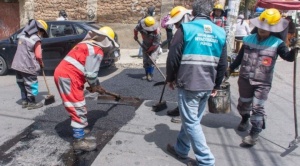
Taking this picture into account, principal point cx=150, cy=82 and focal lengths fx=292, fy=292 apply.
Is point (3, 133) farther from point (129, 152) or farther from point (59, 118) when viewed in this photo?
point (129, 152)

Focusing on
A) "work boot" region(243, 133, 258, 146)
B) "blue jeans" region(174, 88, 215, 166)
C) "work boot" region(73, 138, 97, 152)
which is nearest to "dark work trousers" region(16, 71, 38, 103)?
"work boot" region(73, 138, 97, 152)

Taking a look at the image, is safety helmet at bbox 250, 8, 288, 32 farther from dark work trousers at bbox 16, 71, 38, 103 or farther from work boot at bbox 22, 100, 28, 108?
work boot at bbox 22, 100, 28, 108

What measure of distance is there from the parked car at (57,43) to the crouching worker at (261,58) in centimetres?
473

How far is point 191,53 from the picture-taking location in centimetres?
288

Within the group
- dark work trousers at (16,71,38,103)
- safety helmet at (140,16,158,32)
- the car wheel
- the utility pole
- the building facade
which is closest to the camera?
dark work trousers at (16,71,38,103)

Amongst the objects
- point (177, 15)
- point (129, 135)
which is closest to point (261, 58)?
point (177, 15)

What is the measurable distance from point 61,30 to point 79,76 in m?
5.09

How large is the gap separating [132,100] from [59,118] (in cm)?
145

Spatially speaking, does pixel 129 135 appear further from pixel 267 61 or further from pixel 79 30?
pixel 79 30

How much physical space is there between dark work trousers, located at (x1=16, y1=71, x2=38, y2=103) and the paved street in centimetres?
28

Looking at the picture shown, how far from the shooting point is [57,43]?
317 inches

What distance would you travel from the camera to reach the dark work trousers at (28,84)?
514 centimetres

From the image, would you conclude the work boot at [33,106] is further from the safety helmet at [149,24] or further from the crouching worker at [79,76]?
the safety helmet at [149,24]

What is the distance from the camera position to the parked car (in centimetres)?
801
